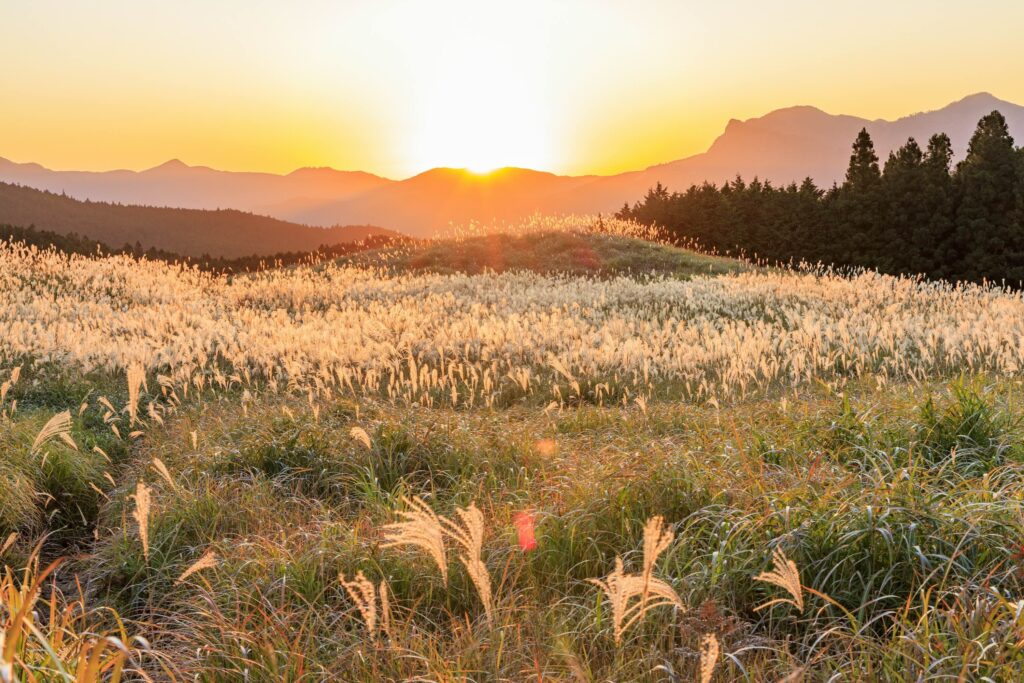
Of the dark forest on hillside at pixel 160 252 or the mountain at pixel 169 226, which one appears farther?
the mountain at pixel 169 226

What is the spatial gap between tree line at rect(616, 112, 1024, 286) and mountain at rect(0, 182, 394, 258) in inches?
1139

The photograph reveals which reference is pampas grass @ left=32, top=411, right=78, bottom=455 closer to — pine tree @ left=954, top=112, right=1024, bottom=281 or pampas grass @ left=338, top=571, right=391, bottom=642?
pampas grass @ left=338, top=571, right=391, bottom=642

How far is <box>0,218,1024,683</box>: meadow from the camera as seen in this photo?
2.63 meters

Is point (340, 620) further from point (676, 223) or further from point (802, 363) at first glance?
point (676, 223)

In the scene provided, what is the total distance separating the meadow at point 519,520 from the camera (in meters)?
2.63

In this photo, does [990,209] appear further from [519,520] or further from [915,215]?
[519,520]

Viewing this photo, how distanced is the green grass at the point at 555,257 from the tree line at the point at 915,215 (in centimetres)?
791

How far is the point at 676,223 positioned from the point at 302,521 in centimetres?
5366

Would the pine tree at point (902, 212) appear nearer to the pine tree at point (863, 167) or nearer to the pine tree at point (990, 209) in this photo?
the pine tree at point (863, 167)

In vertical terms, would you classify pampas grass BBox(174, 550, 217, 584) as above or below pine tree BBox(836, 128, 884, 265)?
below

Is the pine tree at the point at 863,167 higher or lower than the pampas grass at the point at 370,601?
higher

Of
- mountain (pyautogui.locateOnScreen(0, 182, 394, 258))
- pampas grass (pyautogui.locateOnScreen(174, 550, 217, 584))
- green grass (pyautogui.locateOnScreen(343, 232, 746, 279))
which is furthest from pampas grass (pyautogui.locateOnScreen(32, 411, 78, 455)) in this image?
mountain (pyautogui.locateOnScreen(0, 182, 394, 258))

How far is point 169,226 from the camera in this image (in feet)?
230

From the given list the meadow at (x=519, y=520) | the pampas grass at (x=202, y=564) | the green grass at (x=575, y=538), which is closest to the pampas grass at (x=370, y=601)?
the meadow at (x=519, y=520)
